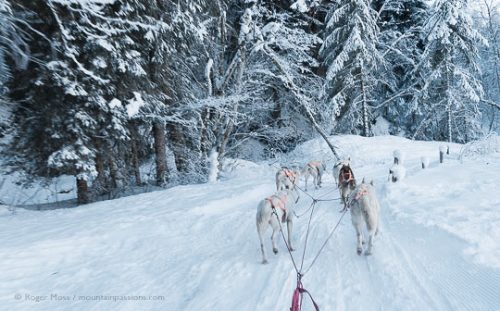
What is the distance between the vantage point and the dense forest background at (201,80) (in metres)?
11.0

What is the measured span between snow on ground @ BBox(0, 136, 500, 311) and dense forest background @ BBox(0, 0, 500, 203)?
3084 mm

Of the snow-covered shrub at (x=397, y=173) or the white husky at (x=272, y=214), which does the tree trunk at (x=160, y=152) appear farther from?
the white husky at (x=272, y=214)

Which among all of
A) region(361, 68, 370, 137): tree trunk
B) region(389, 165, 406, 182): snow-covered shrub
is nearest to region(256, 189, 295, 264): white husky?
region(389, 165, 406, 182): snow-covered shrub

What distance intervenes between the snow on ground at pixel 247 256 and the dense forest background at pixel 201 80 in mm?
3084

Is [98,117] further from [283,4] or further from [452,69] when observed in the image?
[452,69]

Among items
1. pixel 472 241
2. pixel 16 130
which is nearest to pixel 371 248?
pixel 472 241

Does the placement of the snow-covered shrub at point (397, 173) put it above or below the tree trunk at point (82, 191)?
above

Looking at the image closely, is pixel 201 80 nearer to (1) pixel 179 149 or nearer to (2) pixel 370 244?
(1) pixel 179 149

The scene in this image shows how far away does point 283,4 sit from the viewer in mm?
21094

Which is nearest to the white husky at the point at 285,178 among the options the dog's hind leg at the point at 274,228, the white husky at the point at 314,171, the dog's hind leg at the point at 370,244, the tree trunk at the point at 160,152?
the white husky at the point at 314,171

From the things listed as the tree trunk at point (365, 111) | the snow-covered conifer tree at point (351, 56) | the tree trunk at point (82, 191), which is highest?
the snow-covered conifer tree at point (351, 56)

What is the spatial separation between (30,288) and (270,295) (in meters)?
4.33

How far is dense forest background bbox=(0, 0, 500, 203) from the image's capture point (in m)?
11.0

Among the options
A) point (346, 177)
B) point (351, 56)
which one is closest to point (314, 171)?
point (346, 177)
